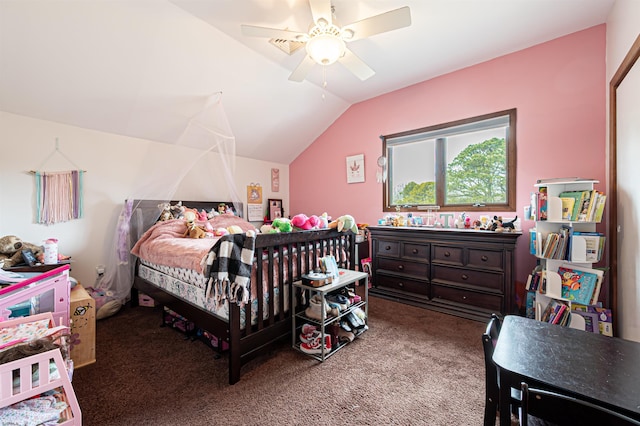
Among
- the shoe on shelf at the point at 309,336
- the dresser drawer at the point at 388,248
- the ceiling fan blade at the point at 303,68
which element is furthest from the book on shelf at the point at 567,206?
the ceiling fan blade at the point at 303,68

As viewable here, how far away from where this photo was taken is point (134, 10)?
2.19 m

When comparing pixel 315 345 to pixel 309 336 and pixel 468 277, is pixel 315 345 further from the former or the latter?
pixel 468 277

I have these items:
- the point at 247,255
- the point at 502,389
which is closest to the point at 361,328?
the point at 247,255

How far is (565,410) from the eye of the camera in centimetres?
68

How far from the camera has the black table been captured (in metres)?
0.76

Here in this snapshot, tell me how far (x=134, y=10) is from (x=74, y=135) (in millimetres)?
1727

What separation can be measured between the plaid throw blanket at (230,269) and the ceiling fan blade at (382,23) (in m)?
1.71

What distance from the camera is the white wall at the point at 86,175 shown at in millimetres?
2631

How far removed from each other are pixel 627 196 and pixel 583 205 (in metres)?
0.26

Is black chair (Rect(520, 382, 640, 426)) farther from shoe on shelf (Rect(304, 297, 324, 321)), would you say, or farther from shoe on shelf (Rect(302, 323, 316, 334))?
shoe on shelf (Rect(302, 323, 316, 334))

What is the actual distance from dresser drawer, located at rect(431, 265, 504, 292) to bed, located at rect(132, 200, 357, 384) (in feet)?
4.34

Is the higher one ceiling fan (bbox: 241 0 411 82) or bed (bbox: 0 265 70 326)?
ceiling fan (bbox: 241 0 411 82)

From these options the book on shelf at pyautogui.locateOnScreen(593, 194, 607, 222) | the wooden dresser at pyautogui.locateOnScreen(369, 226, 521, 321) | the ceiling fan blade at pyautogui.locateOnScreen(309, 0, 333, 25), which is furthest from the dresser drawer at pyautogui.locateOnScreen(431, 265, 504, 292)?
the ceiling fan blade at pyautogui.locateOnScreen(309, 0, 333, 25)

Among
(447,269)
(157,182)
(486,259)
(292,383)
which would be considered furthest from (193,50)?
(486,259)
